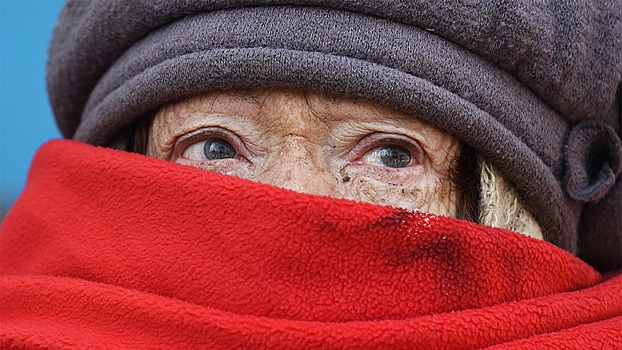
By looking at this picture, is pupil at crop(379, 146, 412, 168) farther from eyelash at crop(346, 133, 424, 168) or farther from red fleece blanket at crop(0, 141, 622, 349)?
red fleece blanket at crop(0, 141, 622, 349)

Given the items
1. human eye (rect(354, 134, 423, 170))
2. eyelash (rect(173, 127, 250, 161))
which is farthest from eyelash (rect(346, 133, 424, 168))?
eyelash (rect(173, 127, 250, 161))

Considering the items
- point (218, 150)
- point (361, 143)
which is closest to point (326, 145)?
point (361, 143)

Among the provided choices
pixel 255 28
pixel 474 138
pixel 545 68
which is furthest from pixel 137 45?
pixel 545 68

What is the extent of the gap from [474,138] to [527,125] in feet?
0.47

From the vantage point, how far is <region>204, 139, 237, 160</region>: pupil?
1.70 metres

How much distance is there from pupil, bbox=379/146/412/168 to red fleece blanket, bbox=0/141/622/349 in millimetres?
267

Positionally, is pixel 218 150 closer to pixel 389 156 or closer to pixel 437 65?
pixel 389 156

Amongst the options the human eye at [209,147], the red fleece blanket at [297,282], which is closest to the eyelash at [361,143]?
the human eye at [209,147]

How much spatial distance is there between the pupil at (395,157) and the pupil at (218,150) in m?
0.32

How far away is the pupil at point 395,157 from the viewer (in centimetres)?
164

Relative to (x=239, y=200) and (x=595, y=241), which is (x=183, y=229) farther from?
(x=595, y=241)

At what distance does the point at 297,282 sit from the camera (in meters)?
1.36

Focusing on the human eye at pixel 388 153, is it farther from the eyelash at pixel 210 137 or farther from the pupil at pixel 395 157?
the eyelash at pixel 210 137

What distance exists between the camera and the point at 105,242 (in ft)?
4.99
